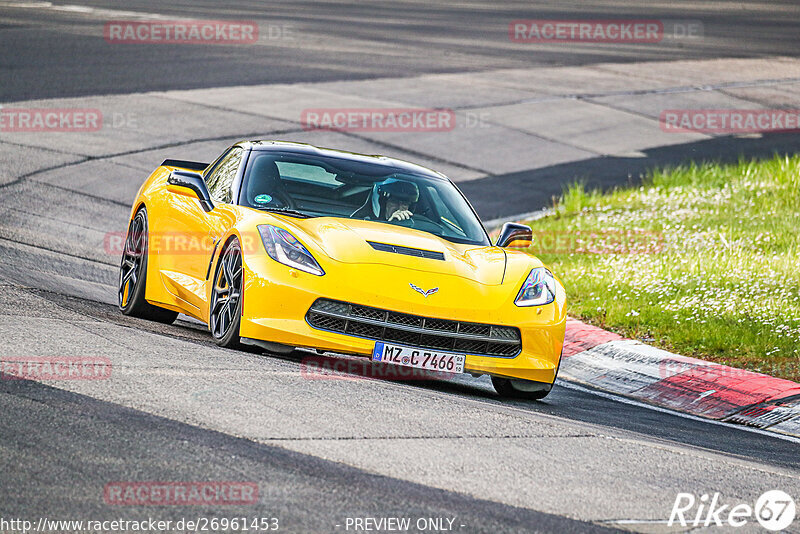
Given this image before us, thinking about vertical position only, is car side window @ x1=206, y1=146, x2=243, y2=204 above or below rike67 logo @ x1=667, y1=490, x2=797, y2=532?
above

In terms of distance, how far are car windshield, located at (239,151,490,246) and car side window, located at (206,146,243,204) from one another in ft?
0.56

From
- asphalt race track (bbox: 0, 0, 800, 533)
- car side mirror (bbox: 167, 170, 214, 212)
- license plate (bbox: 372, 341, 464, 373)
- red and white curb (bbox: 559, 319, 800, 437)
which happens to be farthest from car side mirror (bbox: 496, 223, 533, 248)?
car side mirror (bbox: 167, 170, 214, 212)

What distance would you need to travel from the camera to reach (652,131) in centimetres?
2234

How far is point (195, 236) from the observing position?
866 centimetres

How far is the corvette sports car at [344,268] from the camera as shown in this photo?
23.9ft

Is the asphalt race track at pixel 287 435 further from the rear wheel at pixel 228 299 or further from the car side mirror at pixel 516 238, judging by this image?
the car side mirror at pixel 516 238

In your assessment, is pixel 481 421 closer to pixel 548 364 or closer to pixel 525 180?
pixel 548 364

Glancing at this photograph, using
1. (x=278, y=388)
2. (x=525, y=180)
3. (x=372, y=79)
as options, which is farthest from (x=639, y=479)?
(x=372, y=79)

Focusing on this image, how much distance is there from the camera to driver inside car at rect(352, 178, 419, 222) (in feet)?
28.3

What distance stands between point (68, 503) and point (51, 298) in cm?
446

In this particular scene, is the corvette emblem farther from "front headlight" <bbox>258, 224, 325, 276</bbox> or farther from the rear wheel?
the rear wheel

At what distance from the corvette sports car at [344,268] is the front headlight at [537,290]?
1 centimetres

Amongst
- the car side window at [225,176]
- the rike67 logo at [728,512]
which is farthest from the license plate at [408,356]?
the rike67 logo at [728,512]

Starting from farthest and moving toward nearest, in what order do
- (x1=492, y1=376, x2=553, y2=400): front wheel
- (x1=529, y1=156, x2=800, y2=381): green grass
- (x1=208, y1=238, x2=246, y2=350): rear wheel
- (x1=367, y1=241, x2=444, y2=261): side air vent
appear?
(x1=529, y1=156, x2=800, y2=381): green grass
(x1=492, y1=376, x2=553, y2=400): front wheel
(x1=367, y1=241, x2=444, y2=261): side air vent
(x1=208, y1=238, x2=246, y2=350): rear wheel
